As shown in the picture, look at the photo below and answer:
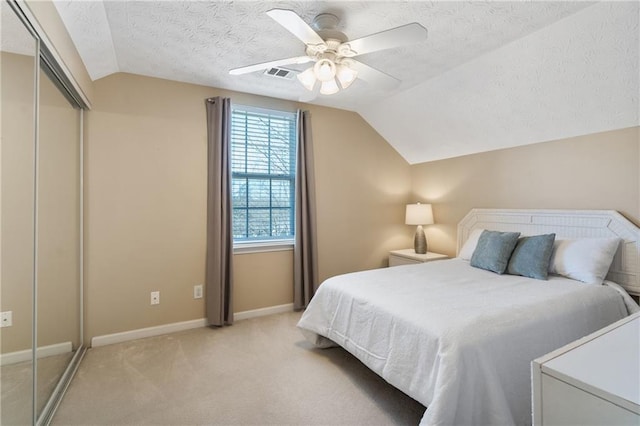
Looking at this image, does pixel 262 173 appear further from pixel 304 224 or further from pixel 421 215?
pixel 421 215

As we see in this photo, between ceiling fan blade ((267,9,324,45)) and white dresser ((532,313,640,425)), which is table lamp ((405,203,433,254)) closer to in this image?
ceiling fan blade ((267,9,324,45))

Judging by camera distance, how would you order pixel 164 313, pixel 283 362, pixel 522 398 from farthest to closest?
pixel 164 313 → pixel 283 362 → pixel 522 398

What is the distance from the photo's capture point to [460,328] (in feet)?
5.02

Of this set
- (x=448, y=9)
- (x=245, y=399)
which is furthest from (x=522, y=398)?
(x=448, y=9)

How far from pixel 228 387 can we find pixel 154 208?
1749mm

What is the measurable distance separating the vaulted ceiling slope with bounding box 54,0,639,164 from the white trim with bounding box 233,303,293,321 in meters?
2.31

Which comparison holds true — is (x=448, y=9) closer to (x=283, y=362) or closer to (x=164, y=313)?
(x=283, y=362)

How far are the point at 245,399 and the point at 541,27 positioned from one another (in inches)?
124

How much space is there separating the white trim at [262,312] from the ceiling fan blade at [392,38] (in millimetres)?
2713

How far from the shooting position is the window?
3.35m

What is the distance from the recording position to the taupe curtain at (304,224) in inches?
136

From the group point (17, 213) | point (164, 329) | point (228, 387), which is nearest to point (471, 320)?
point (228, 387)

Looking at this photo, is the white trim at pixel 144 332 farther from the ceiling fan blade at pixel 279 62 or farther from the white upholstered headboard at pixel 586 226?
the white upholstered headboard at pixel 586 226

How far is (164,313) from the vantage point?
2922mm
